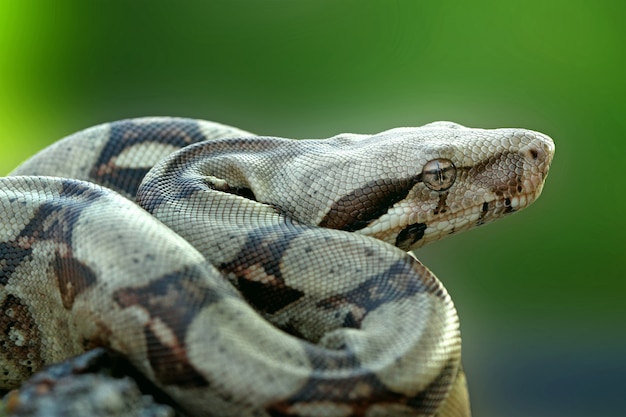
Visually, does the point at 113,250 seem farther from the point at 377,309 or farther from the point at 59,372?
the point at 377,309

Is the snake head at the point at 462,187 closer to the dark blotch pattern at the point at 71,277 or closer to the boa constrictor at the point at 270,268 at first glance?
the boa constrictor at the point at 270,268

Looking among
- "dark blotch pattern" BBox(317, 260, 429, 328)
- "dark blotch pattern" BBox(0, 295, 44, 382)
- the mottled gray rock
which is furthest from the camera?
"dark blotch pattern" BBox(0, 295, 44, 382)

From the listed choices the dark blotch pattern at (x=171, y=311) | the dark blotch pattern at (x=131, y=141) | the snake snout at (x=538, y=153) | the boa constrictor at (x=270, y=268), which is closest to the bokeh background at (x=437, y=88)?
the dark blotch pattern at (x=131, y=141)

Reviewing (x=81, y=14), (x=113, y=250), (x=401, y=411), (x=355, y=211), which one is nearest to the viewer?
(x=401, y=411)

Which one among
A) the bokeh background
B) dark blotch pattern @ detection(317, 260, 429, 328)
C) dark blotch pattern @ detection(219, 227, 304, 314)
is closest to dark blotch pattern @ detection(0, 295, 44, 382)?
dark blotch pattern @ detection(219, 227, 304, 314)

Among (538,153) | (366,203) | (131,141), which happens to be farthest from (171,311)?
(131,141)

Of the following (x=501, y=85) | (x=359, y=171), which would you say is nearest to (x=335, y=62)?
(x=501, y=85)

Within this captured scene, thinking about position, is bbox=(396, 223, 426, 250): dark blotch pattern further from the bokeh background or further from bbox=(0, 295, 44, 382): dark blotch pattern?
the bokeh background
